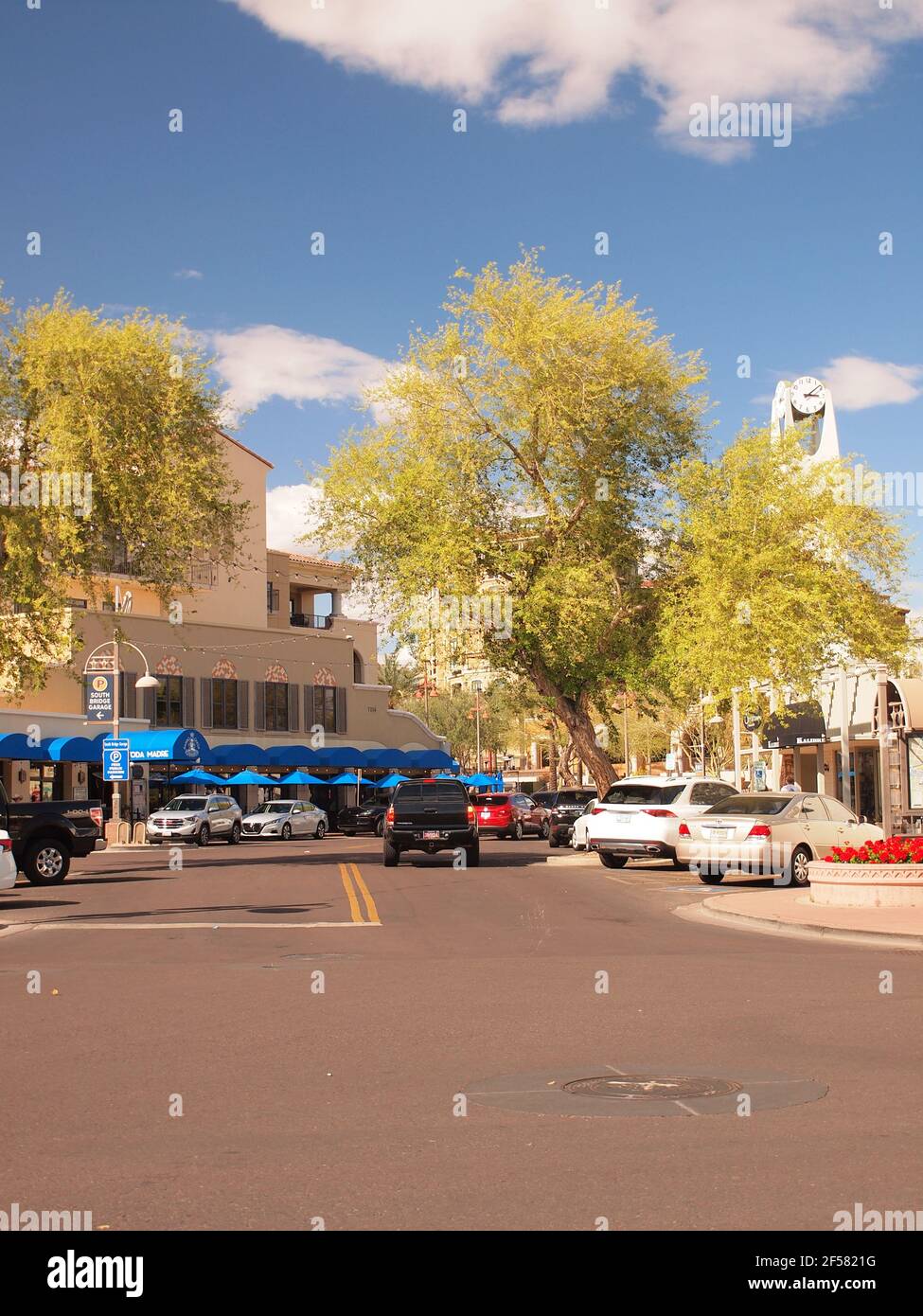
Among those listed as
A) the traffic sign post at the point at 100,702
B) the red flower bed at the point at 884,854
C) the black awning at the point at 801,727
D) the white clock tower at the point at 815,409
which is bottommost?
the red flower bed at the point at 884,854

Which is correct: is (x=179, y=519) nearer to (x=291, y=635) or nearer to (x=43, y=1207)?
(x=43, y=1207)

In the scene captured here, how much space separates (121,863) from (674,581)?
15088 millimetres

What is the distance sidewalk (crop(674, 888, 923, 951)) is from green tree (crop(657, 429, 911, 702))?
1178cm

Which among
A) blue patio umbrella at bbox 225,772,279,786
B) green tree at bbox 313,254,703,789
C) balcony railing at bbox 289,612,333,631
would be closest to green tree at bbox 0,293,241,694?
green tree at bbox 313,254,703,789

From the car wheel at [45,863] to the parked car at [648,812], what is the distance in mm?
10060

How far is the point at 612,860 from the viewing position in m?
30.8

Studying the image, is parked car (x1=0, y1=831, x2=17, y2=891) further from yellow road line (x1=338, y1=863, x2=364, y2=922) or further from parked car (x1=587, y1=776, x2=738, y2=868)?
parked car (x1=587, y1=776, x2=738, y2=868)

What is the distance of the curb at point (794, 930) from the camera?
15633 millimetres

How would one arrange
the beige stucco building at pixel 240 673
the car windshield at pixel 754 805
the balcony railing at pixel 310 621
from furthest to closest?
1. the balcony railing at pixel 310 621
2. the beige stucco building at pixel 240 673
3. the car windshield at pixel 754 805

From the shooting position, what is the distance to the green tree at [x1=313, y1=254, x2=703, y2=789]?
33.7m

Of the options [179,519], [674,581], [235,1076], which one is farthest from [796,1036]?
[674,581]

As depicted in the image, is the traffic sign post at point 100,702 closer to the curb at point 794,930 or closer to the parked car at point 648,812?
the parked car at point 648,812

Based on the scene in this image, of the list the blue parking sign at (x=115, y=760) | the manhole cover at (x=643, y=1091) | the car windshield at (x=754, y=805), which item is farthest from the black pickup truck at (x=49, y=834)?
the manhole cover at (x=643, y=1091)
